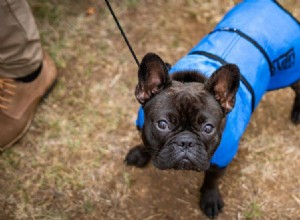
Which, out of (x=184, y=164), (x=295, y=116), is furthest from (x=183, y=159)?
(x=295, y=116)

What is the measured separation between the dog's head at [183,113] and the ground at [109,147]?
88 cm

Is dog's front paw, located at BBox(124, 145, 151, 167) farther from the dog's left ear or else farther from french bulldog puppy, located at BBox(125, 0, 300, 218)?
the dog's left ear

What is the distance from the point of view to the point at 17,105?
12.0 feet

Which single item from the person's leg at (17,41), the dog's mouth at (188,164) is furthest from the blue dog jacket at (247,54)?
the person's leg at (17,41)

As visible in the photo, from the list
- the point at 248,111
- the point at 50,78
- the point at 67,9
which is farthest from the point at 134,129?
the point at 67,9

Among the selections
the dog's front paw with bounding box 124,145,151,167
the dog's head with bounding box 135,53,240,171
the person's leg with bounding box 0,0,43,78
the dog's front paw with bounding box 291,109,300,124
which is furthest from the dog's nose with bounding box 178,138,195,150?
the dog's front paw with bounding box 291,109,300,124

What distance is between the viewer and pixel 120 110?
13.0ft

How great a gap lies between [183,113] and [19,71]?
5.47 feet

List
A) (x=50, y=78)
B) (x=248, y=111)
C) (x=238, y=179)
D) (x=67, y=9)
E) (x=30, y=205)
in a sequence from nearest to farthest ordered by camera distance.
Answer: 1. (x=248, y=111)
2. (x=30, y=205)
3. (x=238, y=179)
4. (x=50, y=78)
5. (x=67, y=9)

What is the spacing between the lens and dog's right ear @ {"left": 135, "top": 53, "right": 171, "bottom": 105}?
8.55 feet

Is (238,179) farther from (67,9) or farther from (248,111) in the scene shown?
(67,9)

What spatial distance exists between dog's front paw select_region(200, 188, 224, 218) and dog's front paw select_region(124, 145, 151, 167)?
54 cm

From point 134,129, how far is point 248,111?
1167mm

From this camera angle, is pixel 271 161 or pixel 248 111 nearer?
pixel 248 111
